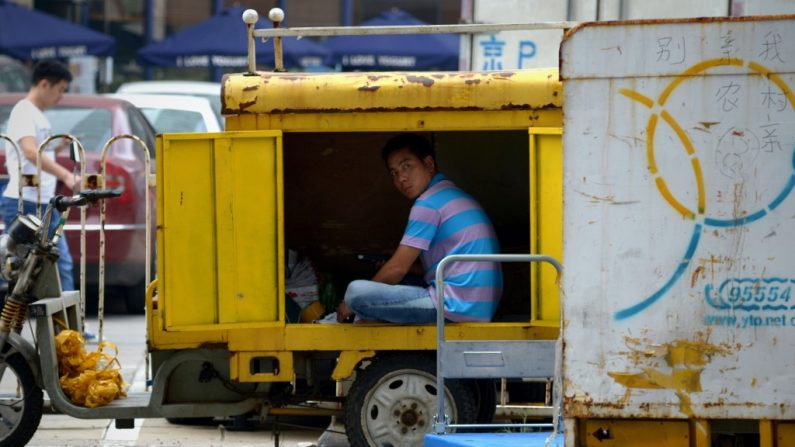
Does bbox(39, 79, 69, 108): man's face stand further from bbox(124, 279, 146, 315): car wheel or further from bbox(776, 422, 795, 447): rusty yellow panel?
bbox(776, 422, 795, 447): rusty yellow panel

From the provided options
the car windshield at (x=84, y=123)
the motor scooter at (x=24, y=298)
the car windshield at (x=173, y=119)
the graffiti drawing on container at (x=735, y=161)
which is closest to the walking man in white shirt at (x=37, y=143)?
the car windshield at (x=84, y=123)

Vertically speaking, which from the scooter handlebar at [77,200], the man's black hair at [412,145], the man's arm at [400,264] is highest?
the man's black hair at [412,145]

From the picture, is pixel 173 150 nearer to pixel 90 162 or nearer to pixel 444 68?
pixel 90 162

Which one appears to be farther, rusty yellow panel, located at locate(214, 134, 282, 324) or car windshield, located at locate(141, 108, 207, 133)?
car windshield, located at locate(141, 108, 207, 133)

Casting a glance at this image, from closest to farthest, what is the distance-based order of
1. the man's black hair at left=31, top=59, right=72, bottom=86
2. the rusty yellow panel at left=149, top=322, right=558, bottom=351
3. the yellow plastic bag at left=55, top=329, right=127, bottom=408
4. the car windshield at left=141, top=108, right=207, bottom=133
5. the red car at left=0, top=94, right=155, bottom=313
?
1. the rusty yellow panel at left=149, top=322, right=558, bottom=351
2. the yellow plastic bag at left=55, top=329, right=127, bottom=408
3. the man's black hair at left=31, top=59, right=72, bottom=86
4. the red car at left=0, top=94, right=155, bottom=313
5. the car windshield at left=141, top=108, right=207, bottom=133

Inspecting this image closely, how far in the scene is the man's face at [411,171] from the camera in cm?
710

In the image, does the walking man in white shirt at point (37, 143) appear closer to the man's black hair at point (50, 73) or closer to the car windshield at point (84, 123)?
the man's black hair at point (50, 73)

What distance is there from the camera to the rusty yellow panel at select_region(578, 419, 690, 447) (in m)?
4.76

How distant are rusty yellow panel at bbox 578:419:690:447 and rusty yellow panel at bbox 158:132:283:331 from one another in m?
2.21

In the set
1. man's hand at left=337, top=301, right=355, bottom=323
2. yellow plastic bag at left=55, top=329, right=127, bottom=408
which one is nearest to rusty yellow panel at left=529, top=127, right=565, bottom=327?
man's hand at left=337, top=301, right=355, bottom=323

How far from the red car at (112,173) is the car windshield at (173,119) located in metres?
0.62

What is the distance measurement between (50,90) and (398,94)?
14.3 ft

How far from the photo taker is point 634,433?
4789mm

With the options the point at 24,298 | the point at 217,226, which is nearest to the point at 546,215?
the point at 217,226
